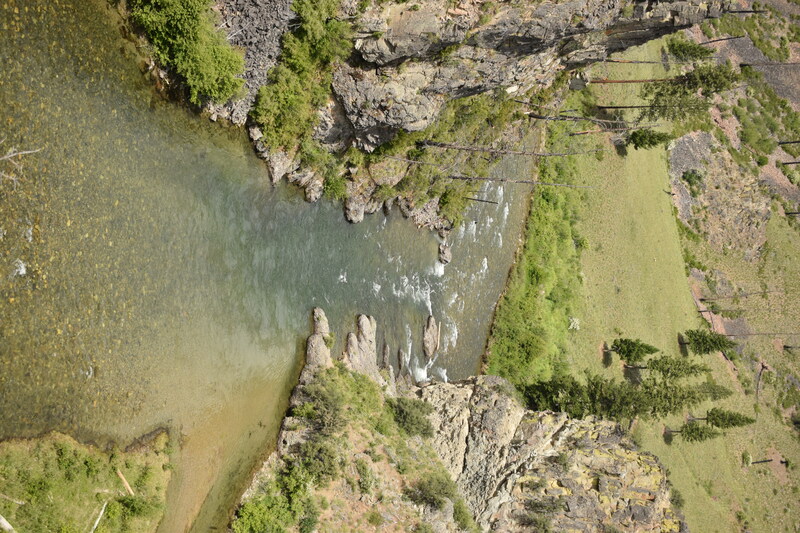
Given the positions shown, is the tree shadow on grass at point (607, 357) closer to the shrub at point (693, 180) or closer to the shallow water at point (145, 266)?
the shrub at point (693, 180)

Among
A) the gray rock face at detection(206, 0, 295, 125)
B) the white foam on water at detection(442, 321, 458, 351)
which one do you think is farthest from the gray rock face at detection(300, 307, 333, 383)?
the white foam on water at detection(442, 321, 458, 351)

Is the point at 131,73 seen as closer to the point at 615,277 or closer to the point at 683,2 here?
the point at 683,2

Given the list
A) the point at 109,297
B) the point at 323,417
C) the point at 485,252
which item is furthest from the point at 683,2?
the point at 109,297

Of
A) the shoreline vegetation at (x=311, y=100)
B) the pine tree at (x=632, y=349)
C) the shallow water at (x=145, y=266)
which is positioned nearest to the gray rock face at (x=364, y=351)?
the shallow water at (x=145, y=266)

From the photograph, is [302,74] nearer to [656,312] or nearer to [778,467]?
[656,312]

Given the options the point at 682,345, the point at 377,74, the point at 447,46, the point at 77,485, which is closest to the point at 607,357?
the point at 682,345

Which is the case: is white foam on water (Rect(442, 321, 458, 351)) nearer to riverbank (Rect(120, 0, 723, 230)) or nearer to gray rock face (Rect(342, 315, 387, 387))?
gray rock face (Rect(342, 315, 387, 387))
